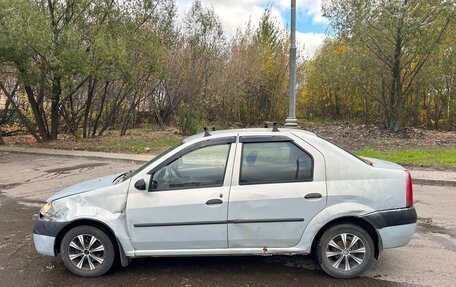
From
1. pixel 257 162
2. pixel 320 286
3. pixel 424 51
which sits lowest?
pixel 320 286

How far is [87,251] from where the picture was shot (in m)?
4.36

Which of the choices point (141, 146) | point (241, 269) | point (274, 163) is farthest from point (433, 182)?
point (141, 146)

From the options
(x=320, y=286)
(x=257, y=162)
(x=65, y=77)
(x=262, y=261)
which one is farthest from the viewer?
(x=65, y=77)

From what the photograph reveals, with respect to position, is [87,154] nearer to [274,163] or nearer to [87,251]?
[87,251]

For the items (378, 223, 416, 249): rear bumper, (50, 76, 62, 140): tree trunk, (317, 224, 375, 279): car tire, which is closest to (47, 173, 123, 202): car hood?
(317, 224, 375, 279): car tire

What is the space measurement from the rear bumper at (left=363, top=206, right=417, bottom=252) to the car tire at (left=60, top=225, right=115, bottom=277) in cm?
280

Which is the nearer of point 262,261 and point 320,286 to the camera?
point 320,286

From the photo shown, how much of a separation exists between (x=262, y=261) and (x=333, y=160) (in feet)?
4.84

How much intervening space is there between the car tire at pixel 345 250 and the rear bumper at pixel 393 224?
0.15m

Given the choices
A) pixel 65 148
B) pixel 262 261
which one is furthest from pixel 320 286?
pixel 65 148

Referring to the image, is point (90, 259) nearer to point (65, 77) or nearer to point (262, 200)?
point (262, 200)

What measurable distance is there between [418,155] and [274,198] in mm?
10551

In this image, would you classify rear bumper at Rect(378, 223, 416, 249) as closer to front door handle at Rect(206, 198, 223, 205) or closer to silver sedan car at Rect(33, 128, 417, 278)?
silver sedan car at Rect(33, 128, 417, 278)

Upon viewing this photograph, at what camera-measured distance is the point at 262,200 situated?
165 inches
